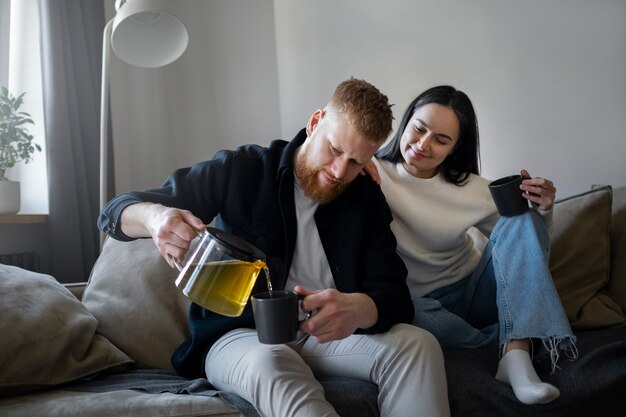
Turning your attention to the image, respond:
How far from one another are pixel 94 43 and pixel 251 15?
859mm

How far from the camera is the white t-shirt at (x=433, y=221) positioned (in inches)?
68.1

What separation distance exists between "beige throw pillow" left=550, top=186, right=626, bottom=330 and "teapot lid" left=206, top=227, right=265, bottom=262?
1201 mm

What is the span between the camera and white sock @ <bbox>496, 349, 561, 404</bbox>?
4.01 feet

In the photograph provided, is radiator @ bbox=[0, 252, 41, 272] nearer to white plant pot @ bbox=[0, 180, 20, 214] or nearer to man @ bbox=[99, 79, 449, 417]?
white plant pot @ bbox=[0, 180, 20, 214]

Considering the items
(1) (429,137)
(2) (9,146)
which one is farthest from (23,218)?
(1) (429,137)

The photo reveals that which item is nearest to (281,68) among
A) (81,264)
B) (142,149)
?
(142,149)

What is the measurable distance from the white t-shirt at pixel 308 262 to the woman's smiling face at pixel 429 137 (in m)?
0.48

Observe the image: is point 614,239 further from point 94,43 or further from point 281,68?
point 94,43

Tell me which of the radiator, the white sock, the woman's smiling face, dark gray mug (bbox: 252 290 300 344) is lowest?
the white sock

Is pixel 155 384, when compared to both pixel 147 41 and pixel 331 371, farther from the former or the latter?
pixel 147 41

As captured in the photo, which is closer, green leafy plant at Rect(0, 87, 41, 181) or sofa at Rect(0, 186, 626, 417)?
sofa at Rect(0, 186, 626, 417)

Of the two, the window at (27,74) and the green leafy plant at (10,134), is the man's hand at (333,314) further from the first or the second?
the window at (27,74)

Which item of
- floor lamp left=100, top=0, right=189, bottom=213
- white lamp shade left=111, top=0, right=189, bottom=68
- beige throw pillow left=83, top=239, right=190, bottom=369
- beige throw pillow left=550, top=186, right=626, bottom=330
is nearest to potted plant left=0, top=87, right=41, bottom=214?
floor lamp left=100, top=0, right=189, bottom=213

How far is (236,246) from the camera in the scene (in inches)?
36.3
